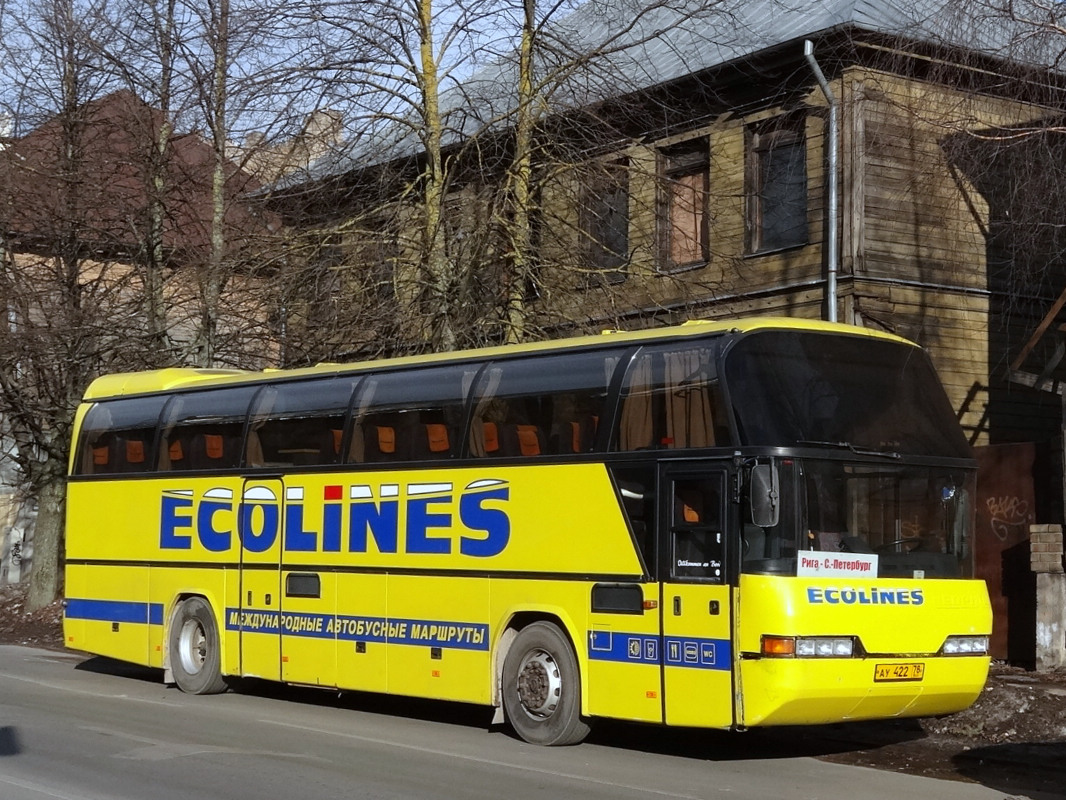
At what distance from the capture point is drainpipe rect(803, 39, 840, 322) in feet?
65.5

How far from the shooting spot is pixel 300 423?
15.1m

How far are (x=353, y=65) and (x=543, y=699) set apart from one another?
9.88 meters

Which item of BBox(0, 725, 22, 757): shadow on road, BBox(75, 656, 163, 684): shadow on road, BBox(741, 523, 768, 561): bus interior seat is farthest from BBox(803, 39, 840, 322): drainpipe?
BBox(0, 725, 22, 757): shadow on road

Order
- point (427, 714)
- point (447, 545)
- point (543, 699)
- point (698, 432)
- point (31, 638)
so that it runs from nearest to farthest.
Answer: point (698, 432)
point (543, 699)
point (447, 545)
point (427, 714)
point (31, 638)

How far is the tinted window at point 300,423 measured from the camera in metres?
14.7

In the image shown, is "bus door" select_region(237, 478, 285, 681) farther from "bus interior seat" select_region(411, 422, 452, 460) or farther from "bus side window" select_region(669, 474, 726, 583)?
"bus side window" select_region(669, 474, 726, 583)

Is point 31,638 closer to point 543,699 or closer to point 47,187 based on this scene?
point 47,187

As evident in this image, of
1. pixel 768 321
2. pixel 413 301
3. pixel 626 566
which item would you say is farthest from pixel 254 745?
pixel 413 301

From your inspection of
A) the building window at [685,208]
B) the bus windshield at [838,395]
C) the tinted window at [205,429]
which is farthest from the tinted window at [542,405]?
the building window at [685,208]

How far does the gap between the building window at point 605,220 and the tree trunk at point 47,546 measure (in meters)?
12.2

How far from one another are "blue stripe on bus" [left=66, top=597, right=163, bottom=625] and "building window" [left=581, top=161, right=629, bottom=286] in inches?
263

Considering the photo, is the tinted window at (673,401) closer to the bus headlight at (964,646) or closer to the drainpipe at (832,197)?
the bus headlight at (964,646)

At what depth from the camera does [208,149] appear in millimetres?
24797

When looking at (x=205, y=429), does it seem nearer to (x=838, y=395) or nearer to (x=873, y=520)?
(x=838, y=395)
